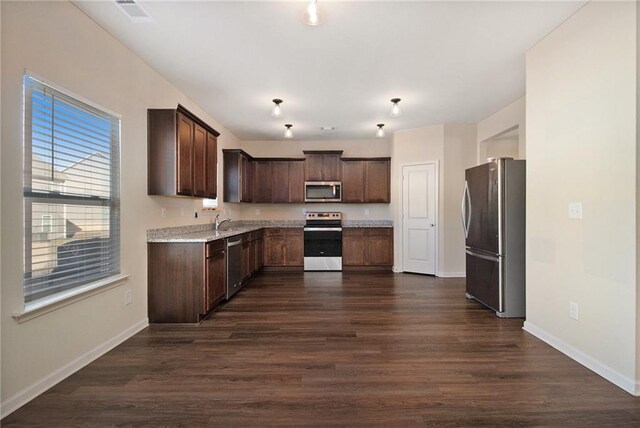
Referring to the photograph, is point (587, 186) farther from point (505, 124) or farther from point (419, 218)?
point (419, 218)

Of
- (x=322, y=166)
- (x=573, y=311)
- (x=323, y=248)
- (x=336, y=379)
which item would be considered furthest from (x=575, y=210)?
(x=322, y=166)

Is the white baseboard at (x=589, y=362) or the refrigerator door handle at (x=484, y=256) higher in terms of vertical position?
the refrigerator door handle at (x=484, y=256)

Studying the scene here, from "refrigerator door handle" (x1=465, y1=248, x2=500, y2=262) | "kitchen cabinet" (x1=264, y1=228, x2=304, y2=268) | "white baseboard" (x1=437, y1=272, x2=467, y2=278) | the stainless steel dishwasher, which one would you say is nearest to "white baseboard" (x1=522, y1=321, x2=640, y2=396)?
"refrigerator door handle" (x1=465, y1=248, x2=500, y2=262)

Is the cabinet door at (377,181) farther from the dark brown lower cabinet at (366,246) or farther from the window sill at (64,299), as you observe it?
the window sill at (64,299)

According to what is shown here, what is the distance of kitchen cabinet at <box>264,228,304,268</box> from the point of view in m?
6.11

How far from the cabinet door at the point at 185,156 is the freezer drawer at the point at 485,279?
358cm

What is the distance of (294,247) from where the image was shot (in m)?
6.12

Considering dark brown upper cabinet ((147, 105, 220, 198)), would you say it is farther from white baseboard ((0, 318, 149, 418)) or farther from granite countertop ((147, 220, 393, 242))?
white baseboard ((0, 318, 149, 418))

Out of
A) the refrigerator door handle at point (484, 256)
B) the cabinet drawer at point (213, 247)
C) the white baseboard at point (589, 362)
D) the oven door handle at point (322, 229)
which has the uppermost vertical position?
the oven door handle at point (322, 229)

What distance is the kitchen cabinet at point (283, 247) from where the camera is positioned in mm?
6109

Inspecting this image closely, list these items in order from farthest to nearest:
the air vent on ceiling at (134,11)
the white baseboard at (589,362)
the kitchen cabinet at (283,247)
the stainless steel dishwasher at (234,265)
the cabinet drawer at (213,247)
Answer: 1. the kitchen cabinet at (283,247)
2. the stainless steel dishwasher at (234,265)
3. the cabinet drawer at (213,247)
4. the air vent on ceiling at (134,11)
5. the white baseboard at (589,362)

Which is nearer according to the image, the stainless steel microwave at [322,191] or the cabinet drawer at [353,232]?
the cabinet drawer at [353,232]

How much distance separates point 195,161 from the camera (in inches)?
142

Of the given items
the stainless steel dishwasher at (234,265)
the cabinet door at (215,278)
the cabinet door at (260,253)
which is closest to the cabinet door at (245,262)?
the stainless steel dishwasher at (234,265)
